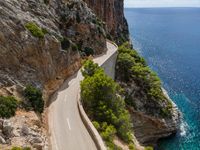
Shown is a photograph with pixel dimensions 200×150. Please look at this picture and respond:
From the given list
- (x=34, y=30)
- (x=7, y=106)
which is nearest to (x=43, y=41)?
(x=34, y=30)

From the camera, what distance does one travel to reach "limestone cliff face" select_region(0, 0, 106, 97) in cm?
4656

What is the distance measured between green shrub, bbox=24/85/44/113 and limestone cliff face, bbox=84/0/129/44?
62.9 metres

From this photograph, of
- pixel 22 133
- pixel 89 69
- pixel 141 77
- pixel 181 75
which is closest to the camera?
pixel 22 133

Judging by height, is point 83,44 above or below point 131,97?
above

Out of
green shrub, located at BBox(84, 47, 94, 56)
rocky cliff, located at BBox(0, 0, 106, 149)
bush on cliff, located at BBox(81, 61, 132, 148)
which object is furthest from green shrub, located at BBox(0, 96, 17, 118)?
green shrub, located at BBox(84, 47, 94, 56)

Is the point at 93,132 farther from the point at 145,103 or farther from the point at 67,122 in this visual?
the point at 145,103

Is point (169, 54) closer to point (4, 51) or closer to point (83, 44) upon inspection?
point (83, 44)

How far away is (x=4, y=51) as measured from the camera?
45438mm

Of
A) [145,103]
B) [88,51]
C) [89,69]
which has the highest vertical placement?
[89,69]

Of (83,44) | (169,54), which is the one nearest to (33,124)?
(83,44)

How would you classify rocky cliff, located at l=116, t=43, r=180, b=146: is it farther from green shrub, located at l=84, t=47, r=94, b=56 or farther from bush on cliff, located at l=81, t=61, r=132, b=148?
bush on cliff, located at l=81, t=61, r=132, b=148

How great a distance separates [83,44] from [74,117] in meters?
33.0

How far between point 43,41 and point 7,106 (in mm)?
17184

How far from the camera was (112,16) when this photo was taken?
11962cm
